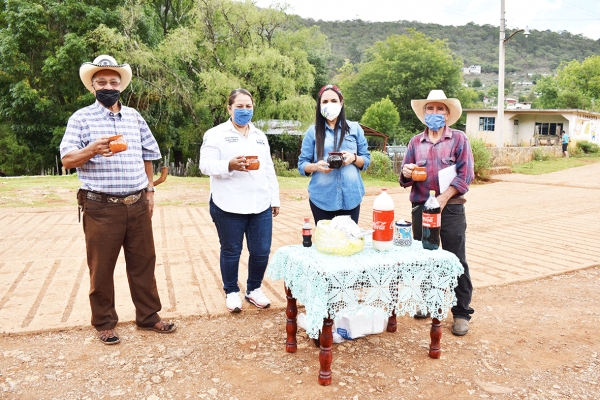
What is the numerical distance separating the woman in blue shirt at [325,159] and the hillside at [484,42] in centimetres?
13107

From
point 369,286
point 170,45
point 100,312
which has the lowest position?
point 100,312

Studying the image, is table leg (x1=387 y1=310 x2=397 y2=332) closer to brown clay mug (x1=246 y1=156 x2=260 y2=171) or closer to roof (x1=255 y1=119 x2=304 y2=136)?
brown clay mug (x1=246 y1=156 x2=260 y2=171)

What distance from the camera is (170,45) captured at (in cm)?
2252

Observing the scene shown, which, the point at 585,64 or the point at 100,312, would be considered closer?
the point at 100,312

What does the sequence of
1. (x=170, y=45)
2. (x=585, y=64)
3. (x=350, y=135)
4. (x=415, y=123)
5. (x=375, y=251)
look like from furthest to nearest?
(x=585, y=64)
(x=415, y=123)
(x=170, y=45)
(x=350, y=135)
(x=375, y=251)

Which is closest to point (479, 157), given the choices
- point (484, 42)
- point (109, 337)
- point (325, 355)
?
point (325, 355)

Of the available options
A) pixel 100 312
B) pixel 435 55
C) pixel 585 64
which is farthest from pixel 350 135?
pixel 585 64

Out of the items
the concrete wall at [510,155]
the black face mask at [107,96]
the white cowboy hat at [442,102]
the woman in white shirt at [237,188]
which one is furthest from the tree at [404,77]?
the black face mask at [107,96]

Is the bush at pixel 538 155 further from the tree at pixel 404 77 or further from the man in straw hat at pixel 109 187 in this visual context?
the man in straw hat at pixel 109 187

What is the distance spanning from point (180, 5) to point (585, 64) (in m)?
50.9

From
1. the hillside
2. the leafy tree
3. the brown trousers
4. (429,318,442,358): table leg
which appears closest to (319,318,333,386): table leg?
(429,318,442,358): table leg

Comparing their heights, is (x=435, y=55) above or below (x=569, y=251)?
above

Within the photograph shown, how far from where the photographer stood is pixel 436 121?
3787 millimetres

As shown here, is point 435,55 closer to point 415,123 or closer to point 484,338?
point 415,123
